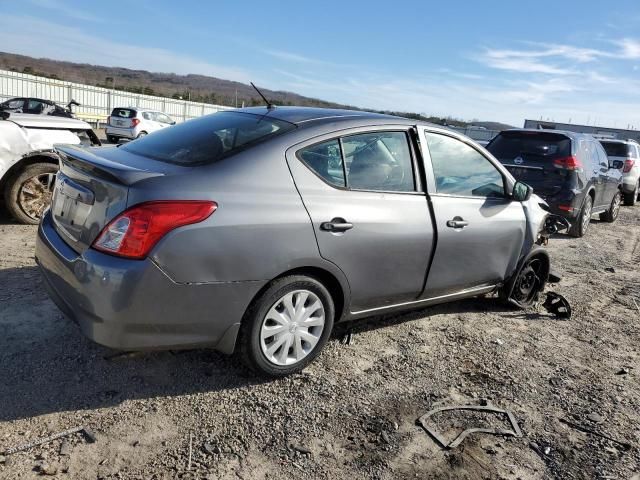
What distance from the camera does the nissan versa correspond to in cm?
264

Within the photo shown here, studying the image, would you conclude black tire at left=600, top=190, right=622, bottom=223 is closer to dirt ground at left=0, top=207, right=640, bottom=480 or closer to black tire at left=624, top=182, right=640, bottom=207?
black tire at left=624, top=182, right=640, bottom=207

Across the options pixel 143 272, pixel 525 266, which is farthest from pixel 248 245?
pixel 525 266

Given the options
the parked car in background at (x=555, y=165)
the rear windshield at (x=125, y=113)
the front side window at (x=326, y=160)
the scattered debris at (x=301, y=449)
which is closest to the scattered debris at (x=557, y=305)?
the front side window at (x=326, y=160)

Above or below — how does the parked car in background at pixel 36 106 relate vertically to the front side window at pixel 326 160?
below

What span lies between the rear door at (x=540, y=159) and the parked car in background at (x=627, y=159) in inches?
268

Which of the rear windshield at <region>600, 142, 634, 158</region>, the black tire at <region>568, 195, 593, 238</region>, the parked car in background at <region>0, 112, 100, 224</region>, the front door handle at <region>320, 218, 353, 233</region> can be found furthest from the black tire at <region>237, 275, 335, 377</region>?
the rear windshield at <region>600, 142, 634, 158</region>

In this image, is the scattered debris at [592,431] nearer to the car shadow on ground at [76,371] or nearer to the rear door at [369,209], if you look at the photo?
the rear door at [369,209]

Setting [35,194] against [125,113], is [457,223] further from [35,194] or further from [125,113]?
[125,113]

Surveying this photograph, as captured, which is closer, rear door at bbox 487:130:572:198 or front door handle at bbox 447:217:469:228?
front door handle at bbox 447:217:469:228

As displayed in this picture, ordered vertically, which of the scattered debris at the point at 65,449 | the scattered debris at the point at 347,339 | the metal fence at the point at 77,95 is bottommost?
the metal fence at the point at 77,95

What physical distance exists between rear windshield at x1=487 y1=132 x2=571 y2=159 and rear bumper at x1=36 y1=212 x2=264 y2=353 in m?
6.72

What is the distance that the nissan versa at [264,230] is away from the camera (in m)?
2.64

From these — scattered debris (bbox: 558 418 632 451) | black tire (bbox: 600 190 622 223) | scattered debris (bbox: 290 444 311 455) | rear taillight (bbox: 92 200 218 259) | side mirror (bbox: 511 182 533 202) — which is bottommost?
scattered debris (bbox: 290 444 311 455)

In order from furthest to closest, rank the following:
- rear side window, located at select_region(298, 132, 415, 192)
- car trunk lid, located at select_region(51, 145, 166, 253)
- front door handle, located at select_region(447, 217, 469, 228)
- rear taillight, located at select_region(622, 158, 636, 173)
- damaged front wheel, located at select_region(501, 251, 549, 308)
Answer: rear taillight, located at select_region(622, 158, 636, 173) < damaged front wheel, located at select_region(501, 251, 549, 308) < front door handle, located at select_region(447, 217, 469, 228) < rear side window, located at select_region(298, 132, 415, 192) < car trunk lid, located at select_region(51, 145, 166, 253)
